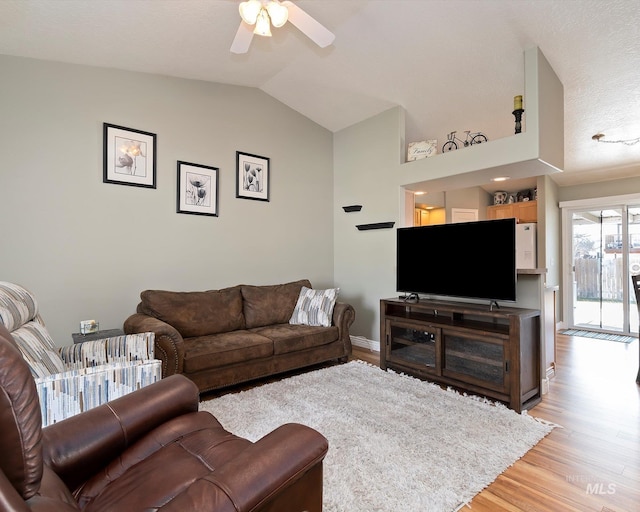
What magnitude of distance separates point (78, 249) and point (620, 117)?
5.57 m

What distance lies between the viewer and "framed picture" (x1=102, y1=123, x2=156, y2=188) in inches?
129

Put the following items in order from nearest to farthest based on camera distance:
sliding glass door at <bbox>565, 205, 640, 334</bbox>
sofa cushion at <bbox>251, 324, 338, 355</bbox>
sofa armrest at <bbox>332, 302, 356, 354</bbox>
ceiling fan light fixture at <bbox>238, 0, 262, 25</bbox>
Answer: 1. ceiling fan light fixture at <bbox>238, 0, 262, 25</bbox>
2. sofa cushion at <bbox>251, 324, 338, 355</bbox>
3. sofa armrest at <bbox>332, 302, 356, 354</bbox>
4. sliding glass door at <bbox>565, 205, 640, 334</bbox>

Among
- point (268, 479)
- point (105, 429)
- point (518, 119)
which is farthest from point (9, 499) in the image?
point (518, 119)

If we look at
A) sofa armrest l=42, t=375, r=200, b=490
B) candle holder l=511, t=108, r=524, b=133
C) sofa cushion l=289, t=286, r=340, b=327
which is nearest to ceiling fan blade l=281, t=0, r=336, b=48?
candle holder l=511, t=108, r=524, b=133

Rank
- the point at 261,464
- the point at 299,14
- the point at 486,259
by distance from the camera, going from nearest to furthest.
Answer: the point at 261,464
the point at 299,14
the point at 486,259

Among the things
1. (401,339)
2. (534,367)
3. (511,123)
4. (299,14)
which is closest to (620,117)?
(511,123)

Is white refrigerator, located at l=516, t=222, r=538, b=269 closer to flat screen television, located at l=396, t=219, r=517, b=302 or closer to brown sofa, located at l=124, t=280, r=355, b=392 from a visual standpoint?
flat screen television, located at l=396, t=219, r=517, b=302

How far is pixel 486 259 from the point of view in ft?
10.2

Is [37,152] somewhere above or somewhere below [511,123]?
below

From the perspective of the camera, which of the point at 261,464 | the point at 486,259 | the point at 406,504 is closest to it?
the point at 261,464

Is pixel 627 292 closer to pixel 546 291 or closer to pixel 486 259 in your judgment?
pixel 546 291

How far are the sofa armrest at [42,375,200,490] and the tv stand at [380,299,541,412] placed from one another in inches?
94.3

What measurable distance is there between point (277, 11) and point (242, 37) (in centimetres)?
41

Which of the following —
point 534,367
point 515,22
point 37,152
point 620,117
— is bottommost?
point 534,367
